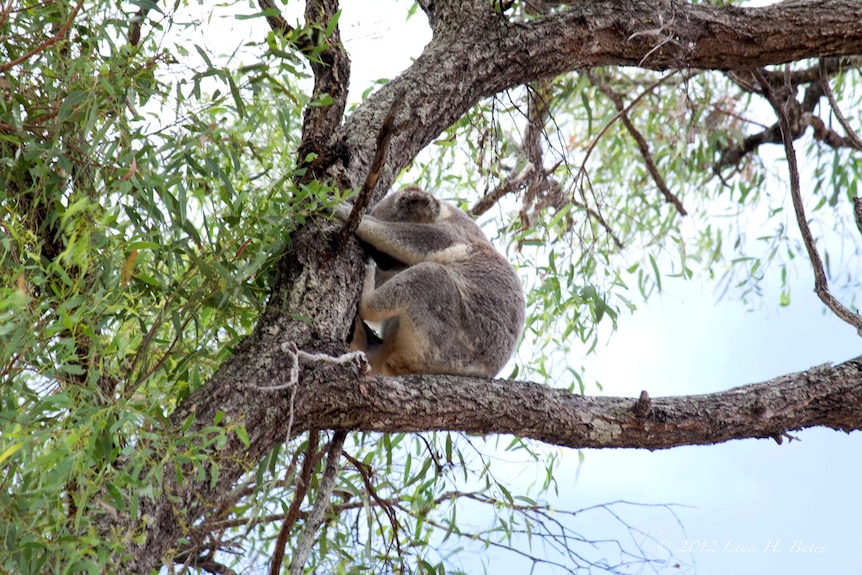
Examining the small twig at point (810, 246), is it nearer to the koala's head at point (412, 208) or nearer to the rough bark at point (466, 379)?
the rough bark at point (466, 379)

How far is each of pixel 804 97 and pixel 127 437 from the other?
18.1 ft

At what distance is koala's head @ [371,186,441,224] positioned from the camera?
379 centimetres

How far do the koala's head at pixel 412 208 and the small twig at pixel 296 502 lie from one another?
1.40 meters

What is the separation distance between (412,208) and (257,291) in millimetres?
1303


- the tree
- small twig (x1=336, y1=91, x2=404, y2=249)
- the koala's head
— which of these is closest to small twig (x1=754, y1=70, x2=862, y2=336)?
the tree

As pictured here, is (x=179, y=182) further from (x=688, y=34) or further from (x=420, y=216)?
(x=688, y=34)

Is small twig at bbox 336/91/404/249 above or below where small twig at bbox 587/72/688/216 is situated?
below

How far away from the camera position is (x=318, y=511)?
2.35 m

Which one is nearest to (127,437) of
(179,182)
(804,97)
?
(179,182)

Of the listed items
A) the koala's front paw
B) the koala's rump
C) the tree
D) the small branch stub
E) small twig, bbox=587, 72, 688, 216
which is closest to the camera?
the tree

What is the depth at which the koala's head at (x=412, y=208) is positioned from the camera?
3.79m

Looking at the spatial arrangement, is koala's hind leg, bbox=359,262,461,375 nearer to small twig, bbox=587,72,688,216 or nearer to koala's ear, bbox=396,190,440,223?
koala's ear, bbox=396,190,440,223

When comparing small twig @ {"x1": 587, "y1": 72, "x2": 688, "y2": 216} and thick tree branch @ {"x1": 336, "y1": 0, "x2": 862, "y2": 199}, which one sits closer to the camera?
thick tree branch @ {"x1": 336, "y1": 0, "x2": 862, "y2": 199}

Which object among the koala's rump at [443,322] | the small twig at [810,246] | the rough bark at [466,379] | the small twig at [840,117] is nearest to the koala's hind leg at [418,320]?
the koala's rump at [443,322]
